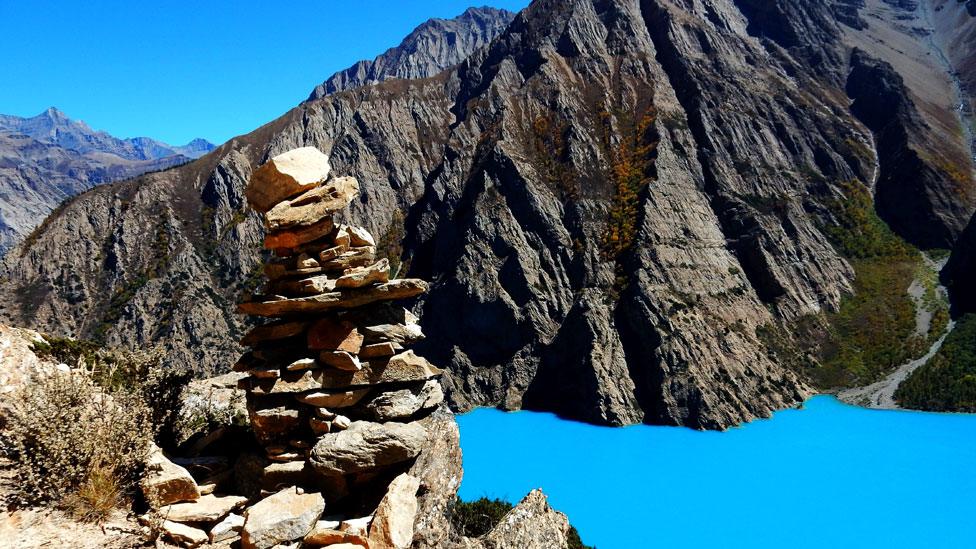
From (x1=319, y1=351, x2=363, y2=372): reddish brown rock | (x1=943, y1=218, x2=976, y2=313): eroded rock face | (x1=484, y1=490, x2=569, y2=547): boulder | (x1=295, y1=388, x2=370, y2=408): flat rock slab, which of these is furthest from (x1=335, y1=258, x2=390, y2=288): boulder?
(x1=943, y1=218, x2=976, y2=313): eroded rock face

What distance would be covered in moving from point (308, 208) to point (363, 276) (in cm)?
207

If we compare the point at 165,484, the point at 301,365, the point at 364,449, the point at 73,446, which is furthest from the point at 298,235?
the point at 73,446

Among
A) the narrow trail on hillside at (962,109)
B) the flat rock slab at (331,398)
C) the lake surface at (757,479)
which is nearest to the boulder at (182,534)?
the flat rock slab at (331,398)

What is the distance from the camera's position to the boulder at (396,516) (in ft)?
30.8

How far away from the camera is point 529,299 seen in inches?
3912

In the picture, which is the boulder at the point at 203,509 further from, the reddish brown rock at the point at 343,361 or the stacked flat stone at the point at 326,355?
the reddish brown rock at the point at 343,361

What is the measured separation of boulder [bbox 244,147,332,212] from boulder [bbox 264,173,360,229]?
27 centimetres

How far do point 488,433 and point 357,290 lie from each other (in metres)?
64.7

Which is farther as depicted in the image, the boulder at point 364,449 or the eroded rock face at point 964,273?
the eroded rock face at point 964,273

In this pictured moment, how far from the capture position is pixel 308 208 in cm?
1259

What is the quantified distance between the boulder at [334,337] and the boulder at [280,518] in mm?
3036

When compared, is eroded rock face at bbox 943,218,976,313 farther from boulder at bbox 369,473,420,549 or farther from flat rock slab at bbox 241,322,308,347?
flat rock slab at bbox 241,322,308,347

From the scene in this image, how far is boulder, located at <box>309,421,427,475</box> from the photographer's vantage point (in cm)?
1048

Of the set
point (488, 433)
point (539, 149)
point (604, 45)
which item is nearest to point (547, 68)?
point (604, 45)
